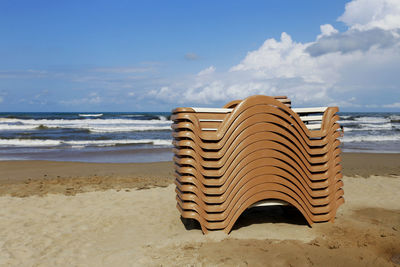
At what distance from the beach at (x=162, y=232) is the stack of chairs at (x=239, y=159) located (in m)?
0.42

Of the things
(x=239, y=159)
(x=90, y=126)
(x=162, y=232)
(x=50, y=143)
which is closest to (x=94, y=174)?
(x=162, y=232)

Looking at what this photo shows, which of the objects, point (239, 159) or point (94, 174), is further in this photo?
point (94, 174)

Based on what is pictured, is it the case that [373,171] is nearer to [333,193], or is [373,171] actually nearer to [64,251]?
[333,193]

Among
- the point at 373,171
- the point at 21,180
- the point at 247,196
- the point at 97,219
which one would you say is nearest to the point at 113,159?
the point at 21,180

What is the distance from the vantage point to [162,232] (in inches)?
203

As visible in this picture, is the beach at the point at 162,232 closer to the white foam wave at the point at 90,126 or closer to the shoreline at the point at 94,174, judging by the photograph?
the shoreline at the point at 94,174

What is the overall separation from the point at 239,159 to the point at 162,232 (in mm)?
1591

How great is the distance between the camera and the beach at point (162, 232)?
412cm

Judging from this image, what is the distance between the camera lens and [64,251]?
445 centimetres

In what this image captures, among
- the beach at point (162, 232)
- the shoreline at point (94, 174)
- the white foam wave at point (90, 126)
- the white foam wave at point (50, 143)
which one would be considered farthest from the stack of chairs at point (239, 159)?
the white foam wave at point (90, 126)

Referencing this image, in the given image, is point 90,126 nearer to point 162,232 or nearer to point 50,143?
point 50,143

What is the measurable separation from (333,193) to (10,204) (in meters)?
5.79

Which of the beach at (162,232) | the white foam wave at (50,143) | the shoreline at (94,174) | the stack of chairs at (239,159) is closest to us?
the beach at (162,232)

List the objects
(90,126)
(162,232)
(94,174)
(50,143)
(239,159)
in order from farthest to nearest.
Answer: (90,126)
(50,143)
(94,174)
(162,232)
(239,159)
